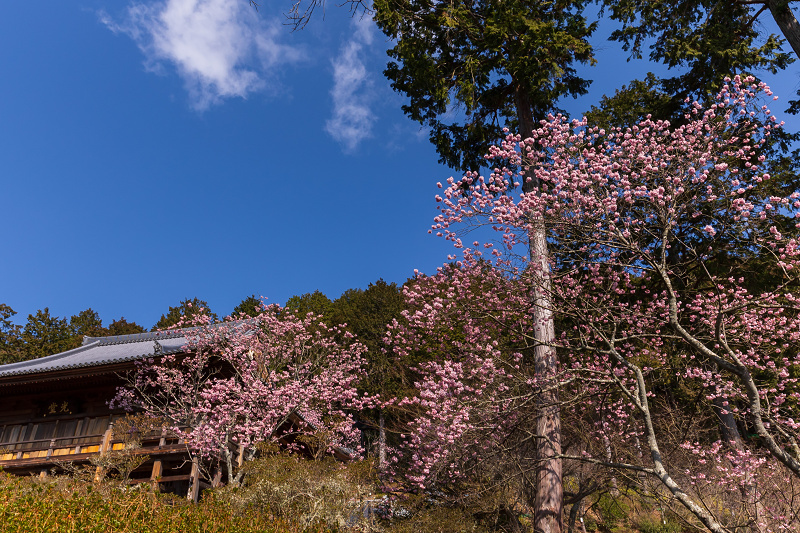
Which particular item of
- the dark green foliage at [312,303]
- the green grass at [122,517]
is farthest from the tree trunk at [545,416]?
the dark green foliage at [312,303]

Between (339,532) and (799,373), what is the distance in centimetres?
1533

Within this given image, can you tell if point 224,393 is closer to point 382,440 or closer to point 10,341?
point 382,440

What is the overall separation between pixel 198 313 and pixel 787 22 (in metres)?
35.1

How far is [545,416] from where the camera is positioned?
892 cm

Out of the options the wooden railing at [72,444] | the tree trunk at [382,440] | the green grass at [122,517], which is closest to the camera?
the green grass at [122,517]

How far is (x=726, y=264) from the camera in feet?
40.9

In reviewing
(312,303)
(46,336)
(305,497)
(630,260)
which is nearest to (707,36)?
(630,260)

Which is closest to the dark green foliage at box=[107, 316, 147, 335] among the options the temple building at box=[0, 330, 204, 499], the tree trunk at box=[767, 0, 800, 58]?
the temple building at box=[0, 330, 204, 499]

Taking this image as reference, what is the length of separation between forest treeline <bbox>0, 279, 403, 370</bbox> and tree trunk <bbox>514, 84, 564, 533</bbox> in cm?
1970

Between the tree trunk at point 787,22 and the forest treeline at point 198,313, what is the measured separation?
75.5 ft

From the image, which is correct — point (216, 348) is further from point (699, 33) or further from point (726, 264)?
point (699, 33)

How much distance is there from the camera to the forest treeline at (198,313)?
101 ft

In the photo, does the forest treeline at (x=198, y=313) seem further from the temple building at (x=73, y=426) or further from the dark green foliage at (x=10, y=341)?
the temple building at (x=73, y=426)

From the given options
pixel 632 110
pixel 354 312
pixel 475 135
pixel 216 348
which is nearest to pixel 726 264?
pixel 632 110
